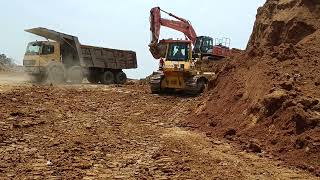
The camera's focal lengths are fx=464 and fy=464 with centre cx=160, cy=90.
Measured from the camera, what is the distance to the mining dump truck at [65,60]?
24.3 m

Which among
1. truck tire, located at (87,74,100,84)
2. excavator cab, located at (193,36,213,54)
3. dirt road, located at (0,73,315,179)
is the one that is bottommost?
dirt road, located at (0,73,315,179)

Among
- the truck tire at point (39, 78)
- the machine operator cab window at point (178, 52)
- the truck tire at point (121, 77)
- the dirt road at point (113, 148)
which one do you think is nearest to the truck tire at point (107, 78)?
the truck tire at point (121, 77)

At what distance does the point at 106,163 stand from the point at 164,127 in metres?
4.35

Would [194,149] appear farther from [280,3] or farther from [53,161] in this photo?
[280,3]

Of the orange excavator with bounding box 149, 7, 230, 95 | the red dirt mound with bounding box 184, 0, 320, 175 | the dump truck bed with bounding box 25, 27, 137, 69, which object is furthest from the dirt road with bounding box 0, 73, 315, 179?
the dump truck bed with bounding box 25, 27, 137, 69

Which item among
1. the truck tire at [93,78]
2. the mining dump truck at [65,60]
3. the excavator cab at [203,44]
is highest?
the excavator cab at [203,44]

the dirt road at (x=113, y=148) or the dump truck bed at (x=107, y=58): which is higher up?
the dump truck bed at (x=107, y=58)

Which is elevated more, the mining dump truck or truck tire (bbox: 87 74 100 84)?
the mining dump truck

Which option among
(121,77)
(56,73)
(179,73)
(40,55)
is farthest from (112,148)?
(121,77)

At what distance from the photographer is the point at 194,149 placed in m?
9.17

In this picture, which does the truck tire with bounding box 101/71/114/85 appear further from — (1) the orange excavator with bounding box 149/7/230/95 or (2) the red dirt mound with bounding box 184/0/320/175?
(2) the red dirt mound with bounding box 184/0/320/175

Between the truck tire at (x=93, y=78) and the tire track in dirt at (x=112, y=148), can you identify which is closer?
the tire track in dirt at (x=112, y=148)

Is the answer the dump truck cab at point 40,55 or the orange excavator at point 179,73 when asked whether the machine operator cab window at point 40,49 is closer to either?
the dump truck cab at point 40,55

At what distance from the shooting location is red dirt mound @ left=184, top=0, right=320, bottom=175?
29.3ft
